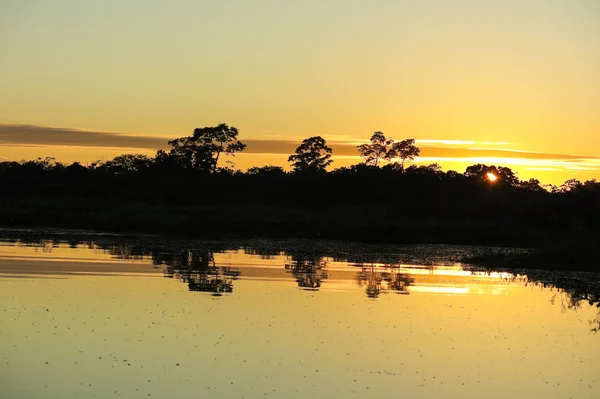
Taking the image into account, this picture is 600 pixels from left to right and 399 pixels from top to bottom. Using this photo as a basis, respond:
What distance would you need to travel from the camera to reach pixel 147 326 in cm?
1775

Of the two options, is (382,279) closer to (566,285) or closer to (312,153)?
(566,285)

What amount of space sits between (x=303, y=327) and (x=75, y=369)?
6.00 meters

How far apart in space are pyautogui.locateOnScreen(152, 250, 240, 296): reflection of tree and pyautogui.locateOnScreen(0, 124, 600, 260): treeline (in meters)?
13.6

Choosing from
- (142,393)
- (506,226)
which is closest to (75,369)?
(142,393)

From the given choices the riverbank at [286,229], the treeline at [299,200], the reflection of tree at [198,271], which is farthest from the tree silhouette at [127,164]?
the reflection of tree at [198,271]

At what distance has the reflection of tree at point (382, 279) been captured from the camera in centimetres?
2540

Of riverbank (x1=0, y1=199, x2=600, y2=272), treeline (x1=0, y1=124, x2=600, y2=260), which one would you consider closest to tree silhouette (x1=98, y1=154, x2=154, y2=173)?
treeline (x1=0, y1=124, x2=600, y2=260)

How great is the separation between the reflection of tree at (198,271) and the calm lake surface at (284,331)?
0.33 feet

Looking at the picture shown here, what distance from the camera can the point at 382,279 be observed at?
92.6 feet

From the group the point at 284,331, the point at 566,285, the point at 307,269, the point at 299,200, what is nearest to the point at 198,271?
the point at 307,269

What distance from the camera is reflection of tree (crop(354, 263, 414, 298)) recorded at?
25403 millimetres

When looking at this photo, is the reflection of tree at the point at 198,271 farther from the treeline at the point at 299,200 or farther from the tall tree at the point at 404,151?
the tall tree at the point at 404,151

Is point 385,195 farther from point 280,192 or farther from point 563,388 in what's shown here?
point 563,388

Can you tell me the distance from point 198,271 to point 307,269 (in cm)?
453
